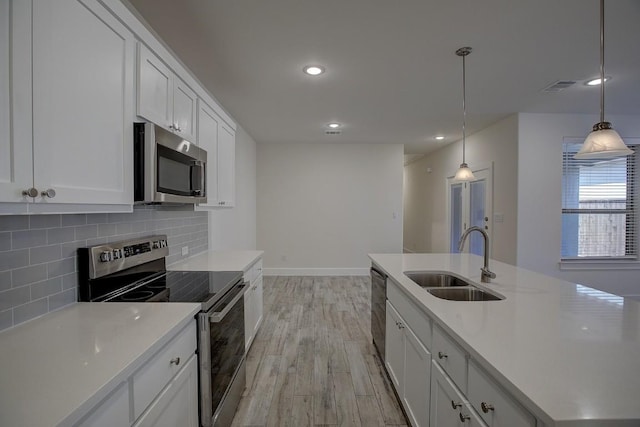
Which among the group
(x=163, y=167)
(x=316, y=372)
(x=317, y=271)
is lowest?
(x=316, y=372)

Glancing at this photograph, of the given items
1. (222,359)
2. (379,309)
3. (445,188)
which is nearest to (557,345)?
(222,359)

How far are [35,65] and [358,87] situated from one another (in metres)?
2.67

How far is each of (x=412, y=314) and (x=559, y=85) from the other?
303cm

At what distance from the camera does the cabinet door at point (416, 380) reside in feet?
4.86

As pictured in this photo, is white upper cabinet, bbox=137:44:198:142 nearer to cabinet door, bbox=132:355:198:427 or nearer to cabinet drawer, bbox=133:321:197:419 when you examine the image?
cabinet drawer, bbox=133:321:197:419

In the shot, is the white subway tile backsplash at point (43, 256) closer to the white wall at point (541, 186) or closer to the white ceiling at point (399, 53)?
the white ceiling at point (399, 53)

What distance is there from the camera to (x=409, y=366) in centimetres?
175

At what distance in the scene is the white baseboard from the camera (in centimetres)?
583

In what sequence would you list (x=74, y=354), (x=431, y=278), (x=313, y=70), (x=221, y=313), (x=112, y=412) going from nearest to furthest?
1. (x=112, y=412)
2. (x=74, y=354)
3. (x=221, y=313)
4. (x=431, y=278)
5. (x=313, y=70)

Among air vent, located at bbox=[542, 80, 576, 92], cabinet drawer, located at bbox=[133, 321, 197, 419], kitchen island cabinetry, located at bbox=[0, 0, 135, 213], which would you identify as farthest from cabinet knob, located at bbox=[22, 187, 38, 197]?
air vent, located at bbox=[542, 80, 576, 92]

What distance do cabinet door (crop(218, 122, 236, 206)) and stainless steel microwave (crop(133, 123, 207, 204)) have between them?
66 cm

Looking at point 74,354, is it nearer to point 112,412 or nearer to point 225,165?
point 112,412

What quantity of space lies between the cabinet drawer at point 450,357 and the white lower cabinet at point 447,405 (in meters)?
0.03

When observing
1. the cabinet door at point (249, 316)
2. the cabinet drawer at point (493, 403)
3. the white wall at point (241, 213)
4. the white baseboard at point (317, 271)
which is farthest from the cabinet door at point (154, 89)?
the white baseboard at point (317, 271)
